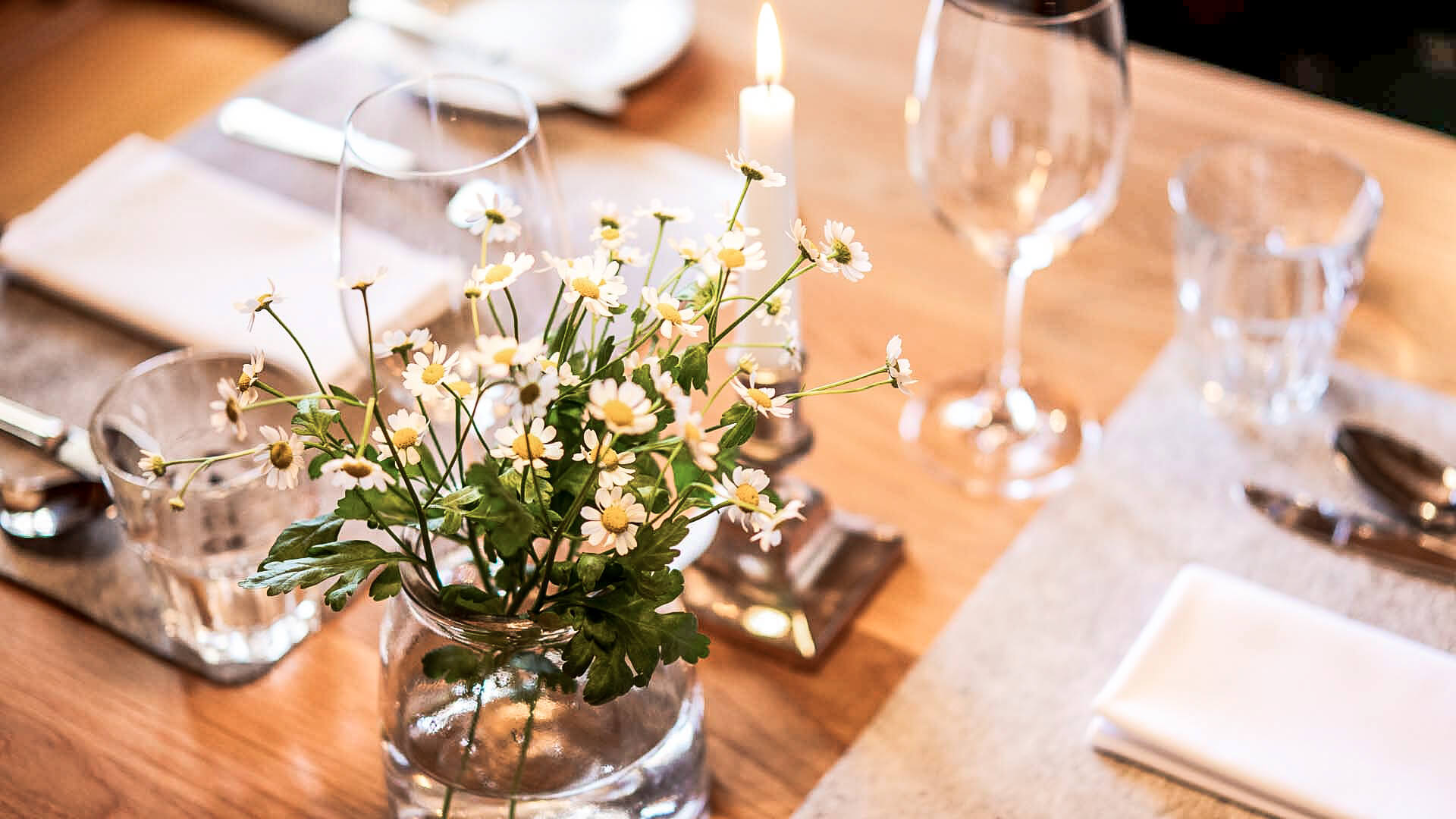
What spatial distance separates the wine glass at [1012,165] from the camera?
2.70 ft

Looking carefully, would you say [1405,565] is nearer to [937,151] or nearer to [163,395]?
[937,151]

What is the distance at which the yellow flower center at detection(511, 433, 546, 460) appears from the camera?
492 millimetres

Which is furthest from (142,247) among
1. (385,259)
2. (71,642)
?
(385,259)

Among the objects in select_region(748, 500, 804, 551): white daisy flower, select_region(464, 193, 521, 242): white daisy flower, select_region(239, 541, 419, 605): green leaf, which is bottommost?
select_region(239, 541, 419, 605): green leaf

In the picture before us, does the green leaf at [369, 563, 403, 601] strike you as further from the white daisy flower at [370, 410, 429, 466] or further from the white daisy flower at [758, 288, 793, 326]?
the white daisy flower at [758, 288, 793, 326]

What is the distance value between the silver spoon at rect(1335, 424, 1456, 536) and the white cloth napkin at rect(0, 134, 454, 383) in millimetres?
567

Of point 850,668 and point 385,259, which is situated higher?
point 385,259

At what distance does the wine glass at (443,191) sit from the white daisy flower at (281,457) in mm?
165

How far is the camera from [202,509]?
750 millimetres

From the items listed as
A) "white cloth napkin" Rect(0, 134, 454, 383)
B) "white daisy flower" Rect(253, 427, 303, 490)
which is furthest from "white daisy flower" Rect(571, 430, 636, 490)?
"white cloth napkin" Rect(0, 134, 454, 383)

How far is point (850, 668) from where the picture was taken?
774 mm

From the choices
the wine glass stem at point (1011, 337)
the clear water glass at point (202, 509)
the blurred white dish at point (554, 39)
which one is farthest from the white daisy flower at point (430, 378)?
the blurred white dish at point (554, 39)

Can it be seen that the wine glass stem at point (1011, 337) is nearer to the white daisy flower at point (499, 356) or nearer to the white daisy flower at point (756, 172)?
the white daisy flower at point (756, 172)

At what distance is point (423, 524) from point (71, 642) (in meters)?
0.37
